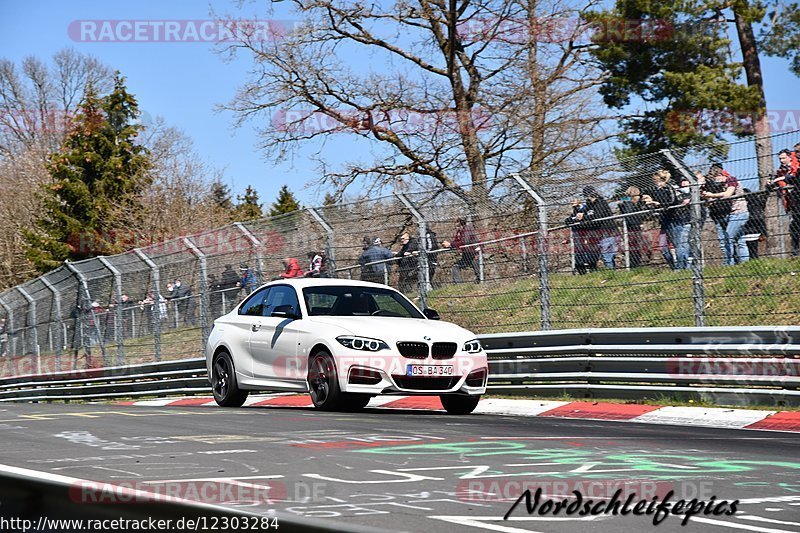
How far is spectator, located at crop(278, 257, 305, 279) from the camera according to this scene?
62.2 ft

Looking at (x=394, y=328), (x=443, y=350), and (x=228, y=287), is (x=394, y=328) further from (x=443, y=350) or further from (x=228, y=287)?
(x=228, y=287)

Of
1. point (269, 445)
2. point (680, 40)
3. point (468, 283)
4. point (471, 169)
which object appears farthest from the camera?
point (680, 40)

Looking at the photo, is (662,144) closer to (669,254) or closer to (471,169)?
(471,169)

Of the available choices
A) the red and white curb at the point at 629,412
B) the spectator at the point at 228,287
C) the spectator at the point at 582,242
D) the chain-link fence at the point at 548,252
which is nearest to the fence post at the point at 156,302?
the chain-link fence at the point at 548,252

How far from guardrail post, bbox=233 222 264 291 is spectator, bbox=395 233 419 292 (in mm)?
3458

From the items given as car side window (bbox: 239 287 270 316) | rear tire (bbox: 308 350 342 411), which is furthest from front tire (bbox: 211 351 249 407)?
rear tire (bbox: 308 350 342 411)

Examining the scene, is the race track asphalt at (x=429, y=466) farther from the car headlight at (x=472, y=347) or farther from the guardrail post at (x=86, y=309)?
the guardrail post at (x=86, y=309)

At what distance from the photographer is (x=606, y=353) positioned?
1334 centimetres

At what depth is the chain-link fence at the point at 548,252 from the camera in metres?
12.3

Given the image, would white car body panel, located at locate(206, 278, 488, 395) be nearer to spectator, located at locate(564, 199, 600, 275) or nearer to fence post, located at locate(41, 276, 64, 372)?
spectator, located at locate(564, 199, 600, 275)

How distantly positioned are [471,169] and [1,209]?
37.8 meters

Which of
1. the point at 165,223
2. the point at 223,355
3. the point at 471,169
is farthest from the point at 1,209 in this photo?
the point at 223,355

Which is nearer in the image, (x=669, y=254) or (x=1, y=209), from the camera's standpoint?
(x=669, y=254)

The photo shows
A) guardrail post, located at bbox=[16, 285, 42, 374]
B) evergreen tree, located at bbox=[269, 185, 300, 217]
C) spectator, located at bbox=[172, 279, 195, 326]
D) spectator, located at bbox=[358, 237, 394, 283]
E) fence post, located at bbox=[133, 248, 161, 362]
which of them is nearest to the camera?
spectator, located at bbox=[358, 237, 394, 283]
